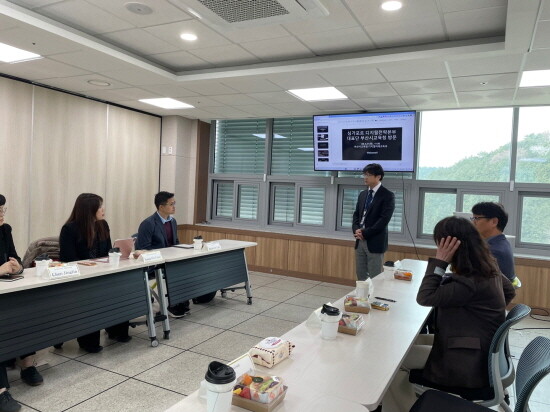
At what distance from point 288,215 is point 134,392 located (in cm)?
487

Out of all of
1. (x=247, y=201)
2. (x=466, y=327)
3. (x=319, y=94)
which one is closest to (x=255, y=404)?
(x=466, y=327)

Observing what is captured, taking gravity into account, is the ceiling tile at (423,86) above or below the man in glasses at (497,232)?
above

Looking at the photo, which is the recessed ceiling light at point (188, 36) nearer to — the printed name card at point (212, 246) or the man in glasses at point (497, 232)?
the printed name card at point (212, 246)

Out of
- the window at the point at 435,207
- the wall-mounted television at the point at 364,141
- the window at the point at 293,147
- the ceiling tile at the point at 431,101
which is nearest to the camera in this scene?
the ceiling tile at the point at 431,101

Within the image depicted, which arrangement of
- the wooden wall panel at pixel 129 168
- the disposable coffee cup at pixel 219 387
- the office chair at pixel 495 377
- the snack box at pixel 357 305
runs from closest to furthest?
1. the disposable coffee cup at pixel 219 387
2. the office chair at pixel 495 377
3. the snack box at pixel 357 305
4. the wooden wall panel at pixel 129 168

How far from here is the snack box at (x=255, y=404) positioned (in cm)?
130

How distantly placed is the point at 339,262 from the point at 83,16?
4851 millimetres

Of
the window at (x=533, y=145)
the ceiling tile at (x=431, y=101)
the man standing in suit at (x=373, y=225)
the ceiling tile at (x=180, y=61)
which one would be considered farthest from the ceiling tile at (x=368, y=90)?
the window at (x=533, y=145)

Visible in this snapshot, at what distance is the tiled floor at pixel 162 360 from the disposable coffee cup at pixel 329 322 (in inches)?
55.0

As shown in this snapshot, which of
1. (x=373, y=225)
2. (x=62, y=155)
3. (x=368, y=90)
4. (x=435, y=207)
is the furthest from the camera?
(x=435, y=207)

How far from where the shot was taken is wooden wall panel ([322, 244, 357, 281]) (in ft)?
21.1

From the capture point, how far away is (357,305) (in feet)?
8.02

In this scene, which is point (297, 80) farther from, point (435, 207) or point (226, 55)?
point (435, 207)

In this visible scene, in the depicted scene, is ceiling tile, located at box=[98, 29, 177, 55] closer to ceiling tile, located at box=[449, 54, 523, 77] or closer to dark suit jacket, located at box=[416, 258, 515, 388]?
ceiling tile, located at box=[449, 54, 523, 77]
